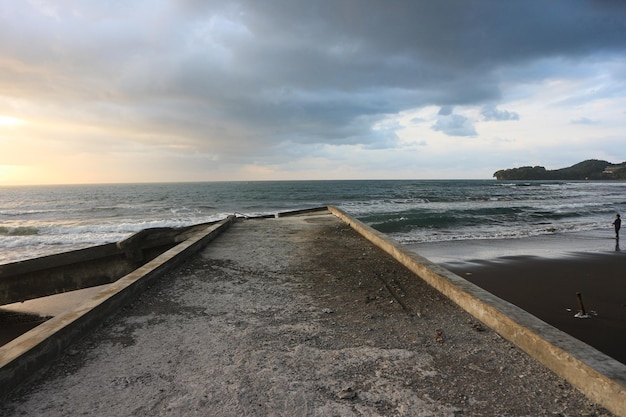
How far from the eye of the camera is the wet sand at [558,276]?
6.77 m

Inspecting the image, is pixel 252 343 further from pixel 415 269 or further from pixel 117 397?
pixel 415 269

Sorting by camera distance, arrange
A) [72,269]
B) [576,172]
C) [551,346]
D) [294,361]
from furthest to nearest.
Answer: [576,172] < [72,269] < [294,361] < [551,346]

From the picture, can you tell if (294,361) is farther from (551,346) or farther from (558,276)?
(558,276)

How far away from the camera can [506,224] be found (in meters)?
23.3

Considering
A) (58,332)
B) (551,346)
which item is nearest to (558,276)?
(551,346)

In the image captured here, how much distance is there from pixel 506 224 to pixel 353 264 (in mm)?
20656

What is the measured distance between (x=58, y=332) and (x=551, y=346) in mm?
3783

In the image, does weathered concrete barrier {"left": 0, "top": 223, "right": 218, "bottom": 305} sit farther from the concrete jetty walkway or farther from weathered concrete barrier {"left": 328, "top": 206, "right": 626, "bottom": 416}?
weathered concrete barrier {"left": 328, "top": 206, "right": 626, "bottom": 416}

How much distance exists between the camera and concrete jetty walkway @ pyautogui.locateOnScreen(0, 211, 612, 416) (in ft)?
7.61

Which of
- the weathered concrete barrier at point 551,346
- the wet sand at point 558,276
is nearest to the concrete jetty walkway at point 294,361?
the weathered concrete barrier at point 551,346

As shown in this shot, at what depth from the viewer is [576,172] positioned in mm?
150250

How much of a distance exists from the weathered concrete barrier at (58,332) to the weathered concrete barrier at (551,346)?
3673 mm

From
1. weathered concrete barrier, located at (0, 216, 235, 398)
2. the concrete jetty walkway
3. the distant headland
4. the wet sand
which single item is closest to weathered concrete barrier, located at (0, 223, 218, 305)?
weathered concrete barrier, located at (0, 216, 235, 398)

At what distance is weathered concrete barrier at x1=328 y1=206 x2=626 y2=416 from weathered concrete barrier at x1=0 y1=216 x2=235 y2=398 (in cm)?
367
